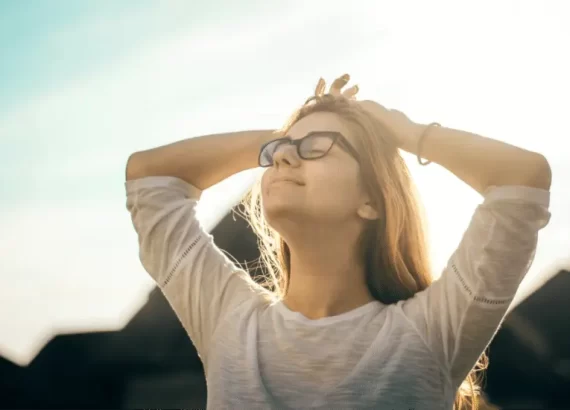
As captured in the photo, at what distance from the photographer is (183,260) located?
8.43ft

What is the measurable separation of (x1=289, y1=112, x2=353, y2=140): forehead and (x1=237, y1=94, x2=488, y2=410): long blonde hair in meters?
0.03

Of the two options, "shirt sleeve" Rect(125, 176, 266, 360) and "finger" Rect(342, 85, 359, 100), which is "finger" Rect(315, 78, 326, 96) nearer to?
"finger" Rect(342, 85, 359, 100)

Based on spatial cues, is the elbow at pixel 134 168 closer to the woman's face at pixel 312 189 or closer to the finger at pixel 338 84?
the woman's face at pixel 312 189

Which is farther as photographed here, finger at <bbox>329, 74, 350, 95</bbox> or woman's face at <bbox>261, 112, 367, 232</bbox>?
finger at <bbox>329, 74, 350, 95</bbox>

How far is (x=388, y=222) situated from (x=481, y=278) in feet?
1.51

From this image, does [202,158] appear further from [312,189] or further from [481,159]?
[481,159]


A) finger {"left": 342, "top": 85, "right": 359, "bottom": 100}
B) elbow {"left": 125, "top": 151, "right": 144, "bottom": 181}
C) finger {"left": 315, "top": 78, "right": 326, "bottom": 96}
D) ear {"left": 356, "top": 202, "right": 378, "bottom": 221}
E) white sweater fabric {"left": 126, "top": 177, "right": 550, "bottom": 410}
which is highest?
finger {"left": 315, "top": 78, "right": 326, "bottom": 96}

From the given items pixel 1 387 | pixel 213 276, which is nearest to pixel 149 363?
pixel 1 387

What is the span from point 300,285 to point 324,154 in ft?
1.56

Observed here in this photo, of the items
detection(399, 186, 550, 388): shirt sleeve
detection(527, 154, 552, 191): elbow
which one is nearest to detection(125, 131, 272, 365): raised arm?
detection(399, 186, 550, 388): shirt sleeve

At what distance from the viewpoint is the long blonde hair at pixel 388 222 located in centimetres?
253

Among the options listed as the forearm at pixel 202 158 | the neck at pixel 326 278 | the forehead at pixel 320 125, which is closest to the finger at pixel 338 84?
the forehead at pixel 320 125

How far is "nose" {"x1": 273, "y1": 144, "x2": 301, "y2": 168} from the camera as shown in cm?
241

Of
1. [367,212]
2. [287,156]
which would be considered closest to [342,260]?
[367,212]
